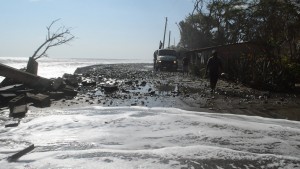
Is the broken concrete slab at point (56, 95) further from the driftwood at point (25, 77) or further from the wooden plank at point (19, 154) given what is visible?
the wooden plank at point (19, 154)

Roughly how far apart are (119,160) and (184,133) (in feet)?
7.03

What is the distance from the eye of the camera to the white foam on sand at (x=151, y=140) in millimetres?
5266

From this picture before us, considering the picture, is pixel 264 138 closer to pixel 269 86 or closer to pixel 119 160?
pixel 119 160

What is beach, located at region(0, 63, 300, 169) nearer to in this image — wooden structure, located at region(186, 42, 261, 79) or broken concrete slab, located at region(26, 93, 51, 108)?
broken concrete slab, located at region(26, 93, 51, 108)

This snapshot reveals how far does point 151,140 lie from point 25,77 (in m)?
8.64

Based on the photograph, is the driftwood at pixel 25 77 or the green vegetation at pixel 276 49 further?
the green vegetation at pixel 276 49

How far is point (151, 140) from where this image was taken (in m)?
6.59

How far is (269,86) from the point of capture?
51.1 ft

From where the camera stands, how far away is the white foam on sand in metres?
5.27

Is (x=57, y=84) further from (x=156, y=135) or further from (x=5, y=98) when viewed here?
(x=156, y=135)

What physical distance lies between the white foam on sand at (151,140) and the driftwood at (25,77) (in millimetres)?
4273

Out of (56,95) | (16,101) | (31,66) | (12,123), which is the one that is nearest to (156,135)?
(12,123)

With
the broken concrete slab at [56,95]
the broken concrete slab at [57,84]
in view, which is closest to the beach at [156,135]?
the broken concrete slab at [56,95]

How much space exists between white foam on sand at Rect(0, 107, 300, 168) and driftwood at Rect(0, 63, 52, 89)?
427cm
